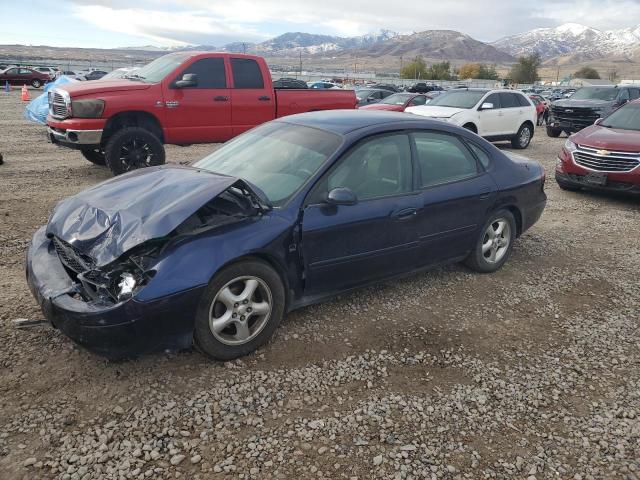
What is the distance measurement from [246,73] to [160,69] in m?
1.43

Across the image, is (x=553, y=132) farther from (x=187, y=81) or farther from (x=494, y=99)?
(x=187, y=81)

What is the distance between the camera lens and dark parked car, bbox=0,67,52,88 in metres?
32.5

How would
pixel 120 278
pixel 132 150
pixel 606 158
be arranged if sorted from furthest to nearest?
1. pixel 606 158
2. pixel 132 150
3. pixel 120 278

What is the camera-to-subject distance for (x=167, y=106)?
7746 mm

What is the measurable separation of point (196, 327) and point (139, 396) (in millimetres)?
497

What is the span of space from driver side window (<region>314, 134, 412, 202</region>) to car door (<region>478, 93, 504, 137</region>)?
29.7ft

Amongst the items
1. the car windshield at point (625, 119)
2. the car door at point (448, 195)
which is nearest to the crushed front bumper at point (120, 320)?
the car door at point (448, 195)

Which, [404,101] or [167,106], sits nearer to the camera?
[167,106]

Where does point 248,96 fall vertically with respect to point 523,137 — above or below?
above

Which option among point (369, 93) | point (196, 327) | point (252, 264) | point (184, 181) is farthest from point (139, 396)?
point (369, 93)

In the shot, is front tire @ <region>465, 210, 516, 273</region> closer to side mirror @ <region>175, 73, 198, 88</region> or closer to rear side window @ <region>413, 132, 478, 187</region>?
rear side window @ <region>413, 132, 478, 187</region>

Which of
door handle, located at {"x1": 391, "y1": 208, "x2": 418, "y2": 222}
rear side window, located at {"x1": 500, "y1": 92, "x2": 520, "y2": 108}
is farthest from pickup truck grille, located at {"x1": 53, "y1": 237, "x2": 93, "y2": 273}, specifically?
rear side window, located at {"x1": 500, "y1": 92, "x2": 520, "y2": 108}

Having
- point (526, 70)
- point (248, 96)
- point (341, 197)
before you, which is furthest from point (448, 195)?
point (526, 70)

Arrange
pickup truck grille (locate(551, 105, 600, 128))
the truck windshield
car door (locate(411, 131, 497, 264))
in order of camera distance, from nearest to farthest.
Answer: car door (locate(411, 131, 497, 264)) < the truck windshield < pickup truck grille (locate(551, 105, 600, 128))
